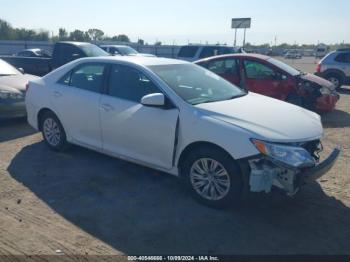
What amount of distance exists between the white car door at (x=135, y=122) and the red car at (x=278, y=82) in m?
4.90

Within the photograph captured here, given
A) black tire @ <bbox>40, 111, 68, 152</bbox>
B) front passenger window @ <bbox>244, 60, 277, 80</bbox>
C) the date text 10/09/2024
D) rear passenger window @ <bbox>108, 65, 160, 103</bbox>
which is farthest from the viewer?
front passenger window @ <bbox>244, 60, 277, 80</bbox>

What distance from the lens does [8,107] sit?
7305 mm

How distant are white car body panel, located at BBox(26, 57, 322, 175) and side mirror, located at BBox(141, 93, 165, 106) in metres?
0.14

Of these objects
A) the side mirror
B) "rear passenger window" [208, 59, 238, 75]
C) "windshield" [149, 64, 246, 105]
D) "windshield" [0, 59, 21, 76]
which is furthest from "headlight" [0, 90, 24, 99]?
"rear passenger window" [208, 59, 238, 75]

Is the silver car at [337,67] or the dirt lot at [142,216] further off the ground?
the silver car at [337,67]

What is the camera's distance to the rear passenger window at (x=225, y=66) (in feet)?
30.9

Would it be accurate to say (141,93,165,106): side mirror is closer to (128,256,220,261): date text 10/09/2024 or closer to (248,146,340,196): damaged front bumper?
(248,146,340,196): damaged front bumper

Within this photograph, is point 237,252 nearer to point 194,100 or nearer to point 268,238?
point 268,238

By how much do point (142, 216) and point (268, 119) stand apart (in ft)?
5.79

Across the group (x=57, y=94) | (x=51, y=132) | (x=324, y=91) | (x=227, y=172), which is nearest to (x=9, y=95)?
(x=51, y=132)

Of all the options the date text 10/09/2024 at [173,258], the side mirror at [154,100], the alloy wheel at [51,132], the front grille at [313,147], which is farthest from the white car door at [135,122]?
the front grille at [313,147]

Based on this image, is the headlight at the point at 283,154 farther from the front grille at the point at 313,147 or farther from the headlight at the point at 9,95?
the headlight at the point at 9,95

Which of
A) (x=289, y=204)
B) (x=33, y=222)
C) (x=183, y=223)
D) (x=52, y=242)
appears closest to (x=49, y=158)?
(x=33, y=222)

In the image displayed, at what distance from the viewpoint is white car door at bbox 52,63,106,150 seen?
5.10m
